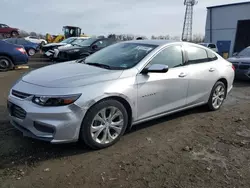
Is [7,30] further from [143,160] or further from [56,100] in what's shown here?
[143,160]

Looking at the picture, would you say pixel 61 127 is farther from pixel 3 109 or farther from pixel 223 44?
pixel 223 44

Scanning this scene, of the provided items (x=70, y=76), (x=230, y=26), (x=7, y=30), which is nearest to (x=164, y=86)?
(x=70, y=76)

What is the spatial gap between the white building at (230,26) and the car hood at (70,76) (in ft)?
82.4

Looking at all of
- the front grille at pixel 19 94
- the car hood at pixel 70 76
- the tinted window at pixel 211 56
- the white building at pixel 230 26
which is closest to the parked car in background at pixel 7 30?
the white building at pixel 230 26

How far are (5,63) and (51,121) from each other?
926cm

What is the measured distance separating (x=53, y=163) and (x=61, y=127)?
18.7 inches

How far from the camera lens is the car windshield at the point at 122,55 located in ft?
14.1

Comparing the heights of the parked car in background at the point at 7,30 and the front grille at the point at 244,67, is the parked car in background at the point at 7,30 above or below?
above

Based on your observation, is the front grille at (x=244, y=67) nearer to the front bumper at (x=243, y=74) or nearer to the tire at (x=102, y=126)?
the front bumper at (x=243, y=74)

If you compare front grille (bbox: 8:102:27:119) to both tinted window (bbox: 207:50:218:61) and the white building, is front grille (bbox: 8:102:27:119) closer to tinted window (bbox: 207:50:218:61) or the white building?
tinted window (bbox: 207:50:218:61)

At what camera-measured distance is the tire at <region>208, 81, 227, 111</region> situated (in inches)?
223

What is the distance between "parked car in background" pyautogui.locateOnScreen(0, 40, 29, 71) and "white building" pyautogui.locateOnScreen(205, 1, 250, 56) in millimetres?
20973

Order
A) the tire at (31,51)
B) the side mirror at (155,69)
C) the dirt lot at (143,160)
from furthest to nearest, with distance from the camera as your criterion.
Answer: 1. the tire at (31,51)
2. the side mirror at (155,69)
3. the dirt lot at (143,160)

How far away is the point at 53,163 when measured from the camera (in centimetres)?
340
